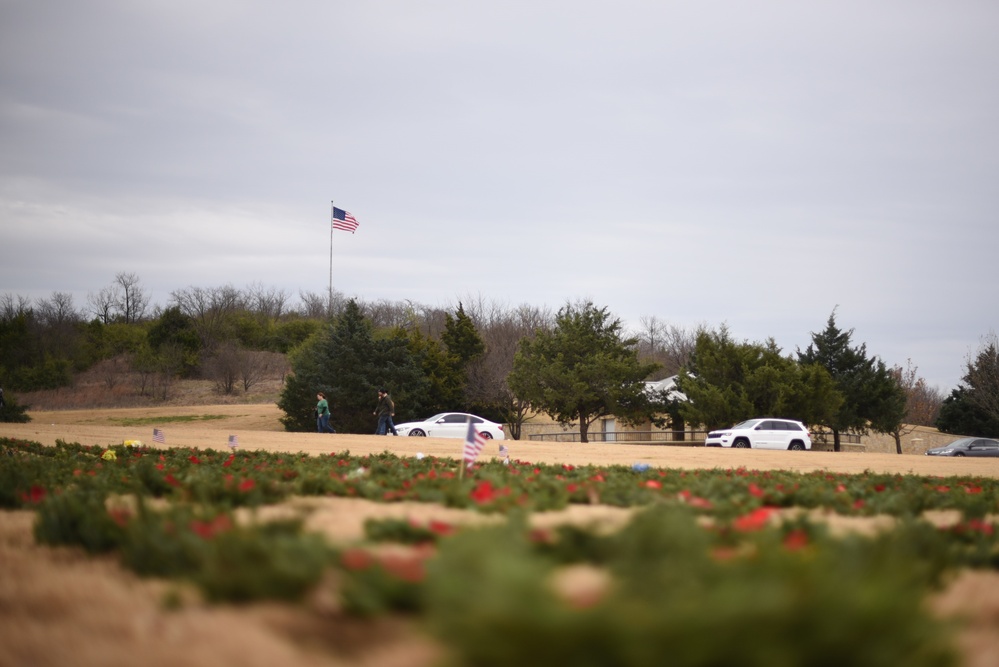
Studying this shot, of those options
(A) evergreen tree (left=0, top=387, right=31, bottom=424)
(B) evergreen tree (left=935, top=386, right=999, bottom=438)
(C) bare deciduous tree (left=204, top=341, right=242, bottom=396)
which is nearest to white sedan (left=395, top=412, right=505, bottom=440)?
(A) evergreen tree (left=0, top=387, right=31, bottom=424)

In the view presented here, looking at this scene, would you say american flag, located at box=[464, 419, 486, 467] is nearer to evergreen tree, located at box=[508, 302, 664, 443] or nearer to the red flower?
the red flower

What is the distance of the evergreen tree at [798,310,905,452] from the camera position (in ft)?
176

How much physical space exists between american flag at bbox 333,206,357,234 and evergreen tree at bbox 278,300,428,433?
4.51 meters

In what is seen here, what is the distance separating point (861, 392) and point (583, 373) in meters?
18.3

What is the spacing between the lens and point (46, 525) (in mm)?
5387

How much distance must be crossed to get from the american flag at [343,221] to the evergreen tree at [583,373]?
40.7 feet

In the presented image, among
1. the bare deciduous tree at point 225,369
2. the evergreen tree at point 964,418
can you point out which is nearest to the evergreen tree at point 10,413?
the bare deciduous tree at point 225,369

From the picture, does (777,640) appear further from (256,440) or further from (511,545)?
(256,440)

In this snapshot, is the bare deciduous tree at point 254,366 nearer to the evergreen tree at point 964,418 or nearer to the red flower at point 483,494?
the evergreen tree at point 964,418

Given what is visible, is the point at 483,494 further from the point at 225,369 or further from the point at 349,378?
the point at 225,369

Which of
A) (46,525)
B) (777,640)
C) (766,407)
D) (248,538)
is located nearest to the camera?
(777,640)

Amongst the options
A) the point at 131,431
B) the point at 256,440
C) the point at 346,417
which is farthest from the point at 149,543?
the point at 346,417

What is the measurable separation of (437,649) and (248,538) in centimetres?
158

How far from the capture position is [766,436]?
1455 inches
